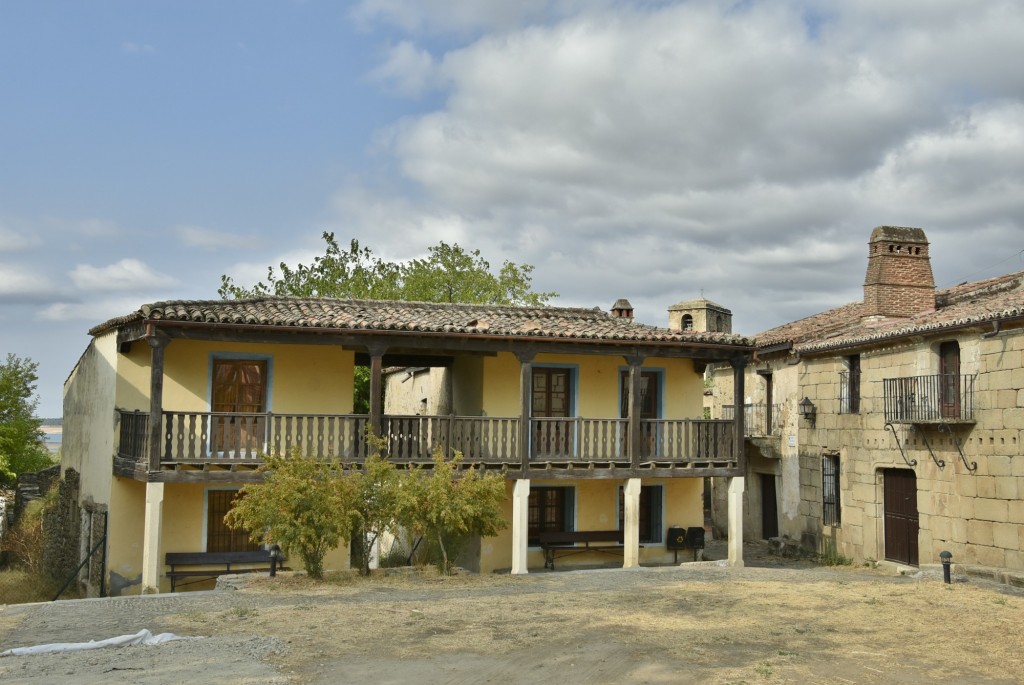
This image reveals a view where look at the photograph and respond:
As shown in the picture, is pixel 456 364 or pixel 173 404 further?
pixel 456 364

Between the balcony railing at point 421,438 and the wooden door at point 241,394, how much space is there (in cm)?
5

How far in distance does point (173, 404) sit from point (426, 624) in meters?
8.28

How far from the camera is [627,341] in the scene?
63.5ft

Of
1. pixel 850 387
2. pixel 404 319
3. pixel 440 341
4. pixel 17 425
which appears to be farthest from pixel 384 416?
pixel 17 425

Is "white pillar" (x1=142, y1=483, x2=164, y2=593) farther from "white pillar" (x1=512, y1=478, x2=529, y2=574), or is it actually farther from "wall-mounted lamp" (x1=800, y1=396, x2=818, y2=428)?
"wall-mounted lamp" (x1=800, y1=396, x2=818, y2=428)

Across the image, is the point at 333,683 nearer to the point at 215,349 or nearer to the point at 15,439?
the point at 215,349

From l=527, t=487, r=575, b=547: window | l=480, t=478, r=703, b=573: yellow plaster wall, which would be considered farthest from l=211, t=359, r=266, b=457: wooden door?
l=527, t=487, r=575, b=547: window

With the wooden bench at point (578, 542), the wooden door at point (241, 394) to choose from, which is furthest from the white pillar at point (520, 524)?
the wooden door at point (241, 394)

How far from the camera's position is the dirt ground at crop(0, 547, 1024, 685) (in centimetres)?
1034

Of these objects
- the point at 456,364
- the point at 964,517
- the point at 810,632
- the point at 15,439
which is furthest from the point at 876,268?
the point at 15,439

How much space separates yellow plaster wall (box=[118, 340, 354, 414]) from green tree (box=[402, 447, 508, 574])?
3596mm

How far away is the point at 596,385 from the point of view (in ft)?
71.4

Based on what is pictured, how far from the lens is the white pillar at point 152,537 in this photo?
16.7 meters

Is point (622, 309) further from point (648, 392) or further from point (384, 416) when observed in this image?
point (384, 416)
